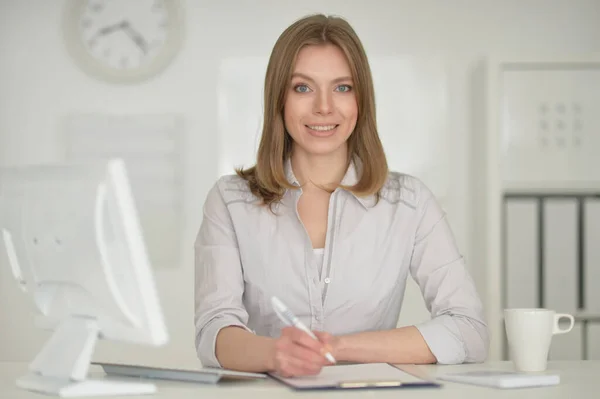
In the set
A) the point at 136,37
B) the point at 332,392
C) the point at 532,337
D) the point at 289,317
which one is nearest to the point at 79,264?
the point at 289,317

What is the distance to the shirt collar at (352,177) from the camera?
2.28 m

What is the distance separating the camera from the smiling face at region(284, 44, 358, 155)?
7.28ft

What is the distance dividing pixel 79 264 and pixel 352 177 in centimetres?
97

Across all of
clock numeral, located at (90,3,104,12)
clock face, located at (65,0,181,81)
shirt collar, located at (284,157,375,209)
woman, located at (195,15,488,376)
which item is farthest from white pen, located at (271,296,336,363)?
clock numeral, located at (90,3,104,12)

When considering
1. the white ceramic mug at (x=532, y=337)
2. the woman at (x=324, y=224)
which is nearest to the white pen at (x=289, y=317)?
the white ceramic mug at (x=532, y=337)

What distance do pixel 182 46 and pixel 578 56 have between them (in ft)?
5.63

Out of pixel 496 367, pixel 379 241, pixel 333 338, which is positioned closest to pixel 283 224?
pixel 379 241

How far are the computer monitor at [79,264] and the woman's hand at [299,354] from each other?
9.9 inches

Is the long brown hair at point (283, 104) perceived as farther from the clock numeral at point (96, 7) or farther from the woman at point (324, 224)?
the clock numeral at point (96, 7)

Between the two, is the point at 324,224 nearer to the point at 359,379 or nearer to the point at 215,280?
the point at 215,280

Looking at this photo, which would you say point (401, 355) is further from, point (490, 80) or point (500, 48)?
point (500, 48)

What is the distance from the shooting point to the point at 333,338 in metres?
1.84

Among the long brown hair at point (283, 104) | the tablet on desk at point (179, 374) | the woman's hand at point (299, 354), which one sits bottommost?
the tablet on desk at point (179, 374)

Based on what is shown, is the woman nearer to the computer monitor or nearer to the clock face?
the computer monitor
